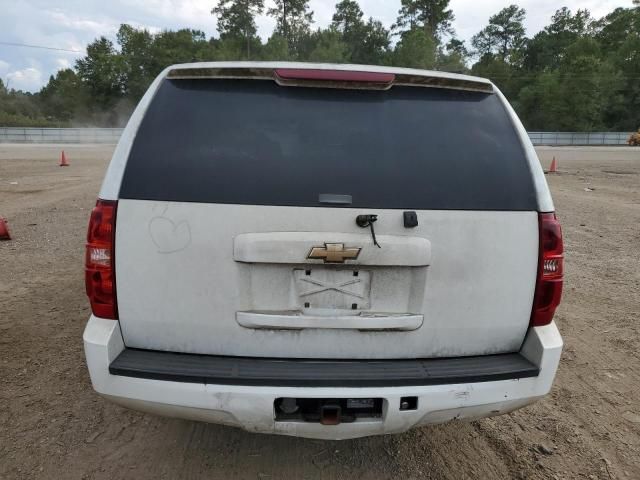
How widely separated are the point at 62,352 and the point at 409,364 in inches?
116

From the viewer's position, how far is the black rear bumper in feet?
6.10

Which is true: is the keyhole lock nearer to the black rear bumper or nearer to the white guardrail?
the black rear bumper

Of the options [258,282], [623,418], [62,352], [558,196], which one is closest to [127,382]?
[258,282]

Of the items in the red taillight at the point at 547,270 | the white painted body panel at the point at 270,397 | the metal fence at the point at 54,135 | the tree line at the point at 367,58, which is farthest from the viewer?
the tree line at the point at 367,58

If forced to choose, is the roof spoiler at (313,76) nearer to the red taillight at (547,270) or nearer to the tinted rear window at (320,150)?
the tinted rear window at (320,150)

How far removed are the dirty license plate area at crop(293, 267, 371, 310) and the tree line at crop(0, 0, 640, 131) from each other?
6120cm

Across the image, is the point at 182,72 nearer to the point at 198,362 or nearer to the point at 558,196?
the point at 198,362

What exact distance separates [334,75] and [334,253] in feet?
2.76

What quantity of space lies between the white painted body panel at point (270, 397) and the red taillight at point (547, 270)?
0.16 m

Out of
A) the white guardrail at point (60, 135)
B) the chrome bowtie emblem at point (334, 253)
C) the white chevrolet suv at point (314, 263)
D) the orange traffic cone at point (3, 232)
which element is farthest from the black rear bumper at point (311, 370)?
the white guardrail at point (60, 135)

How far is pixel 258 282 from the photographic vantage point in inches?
75.8

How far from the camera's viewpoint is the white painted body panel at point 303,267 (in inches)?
74.2

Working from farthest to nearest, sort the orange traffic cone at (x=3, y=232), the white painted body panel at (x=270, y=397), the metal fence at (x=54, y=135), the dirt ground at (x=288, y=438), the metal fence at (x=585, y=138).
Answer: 1. the metal fence at (x=585, y=138)
2. the metal fence at (x=54, y=135)
3. the orange traffic cone at (x=3, y=232)
4. the dirt ground at (x=288, y=438)
5. the white painted body panel at (x=270, y=397)

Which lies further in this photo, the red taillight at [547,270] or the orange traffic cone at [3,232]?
the orange traffic cone at [3,232]
